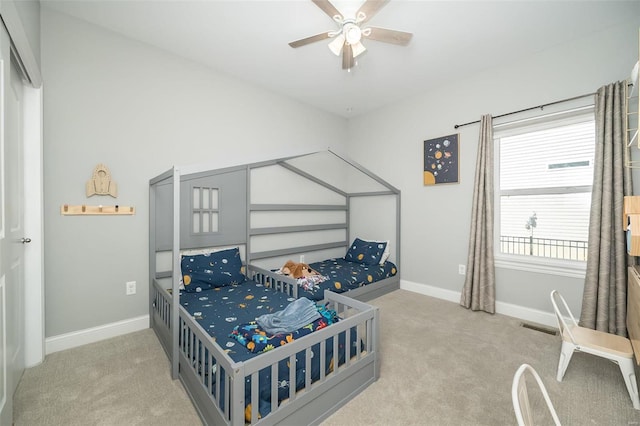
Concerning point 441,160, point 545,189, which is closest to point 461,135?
point 441,160

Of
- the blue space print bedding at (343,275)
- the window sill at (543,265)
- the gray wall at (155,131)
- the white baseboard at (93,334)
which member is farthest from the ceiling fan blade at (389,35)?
the white baseboard at (93,334)

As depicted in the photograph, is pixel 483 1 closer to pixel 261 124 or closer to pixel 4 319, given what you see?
pixel 261 124

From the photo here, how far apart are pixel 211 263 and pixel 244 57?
80.7 inches

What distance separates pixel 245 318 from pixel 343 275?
4.69 ft

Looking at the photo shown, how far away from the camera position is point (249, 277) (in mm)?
3002

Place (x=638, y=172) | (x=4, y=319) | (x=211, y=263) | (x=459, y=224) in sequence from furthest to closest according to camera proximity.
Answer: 1. (x=459, y=224)
2. (x=211, y=263)
3. (x=638, y=172)
4. (x=4, y=319)

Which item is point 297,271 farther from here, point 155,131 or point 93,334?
point 155,131

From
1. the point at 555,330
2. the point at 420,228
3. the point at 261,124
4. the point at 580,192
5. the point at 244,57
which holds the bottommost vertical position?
the point at 555,330

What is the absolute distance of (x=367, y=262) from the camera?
3.66 m

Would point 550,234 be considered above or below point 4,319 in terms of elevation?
above

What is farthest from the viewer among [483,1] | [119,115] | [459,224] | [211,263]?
[459,224]

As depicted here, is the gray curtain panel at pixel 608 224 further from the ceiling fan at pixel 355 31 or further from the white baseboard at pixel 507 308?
the ceiling fan at pixel 355 31

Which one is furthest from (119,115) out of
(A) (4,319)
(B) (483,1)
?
(B) (483,1)

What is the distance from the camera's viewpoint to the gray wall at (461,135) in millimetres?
2346
